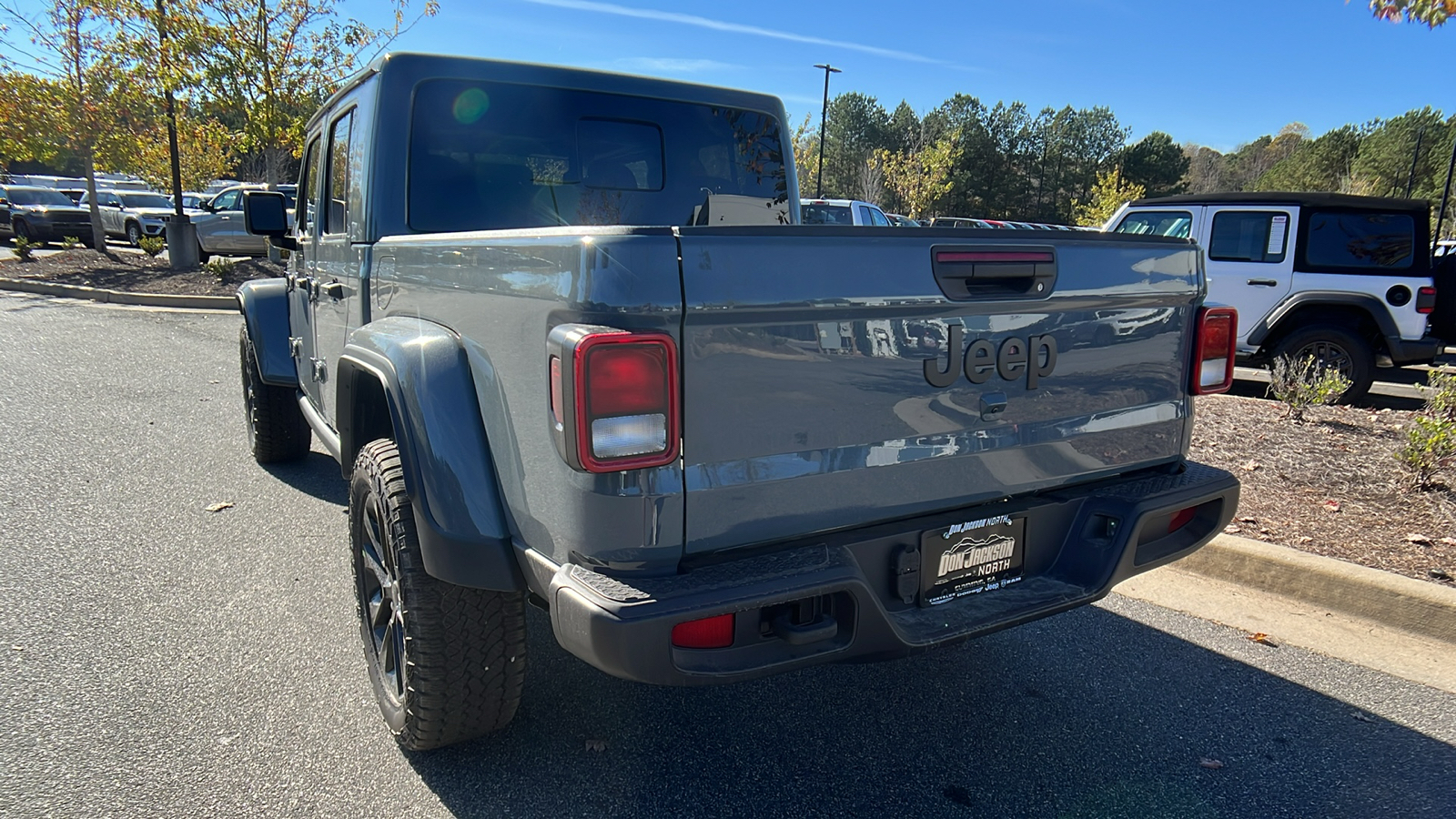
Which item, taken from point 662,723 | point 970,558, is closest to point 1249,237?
point 970,558

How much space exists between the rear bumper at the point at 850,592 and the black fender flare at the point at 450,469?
0.25 meters

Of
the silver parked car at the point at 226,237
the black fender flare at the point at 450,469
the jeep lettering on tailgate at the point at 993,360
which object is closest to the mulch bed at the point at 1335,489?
the jeep lettering on tailgate at the point at 993,360

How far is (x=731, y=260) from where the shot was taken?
6.07 ft

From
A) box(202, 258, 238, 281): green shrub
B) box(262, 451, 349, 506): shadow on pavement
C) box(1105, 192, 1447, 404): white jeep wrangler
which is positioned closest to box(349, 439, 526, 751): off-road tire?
box(262, 451, 349, 506): shadow on pavement

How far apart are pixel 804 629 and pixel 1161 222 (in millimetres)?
8950

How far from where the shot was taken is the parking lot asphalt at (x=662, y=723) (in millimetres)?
2453

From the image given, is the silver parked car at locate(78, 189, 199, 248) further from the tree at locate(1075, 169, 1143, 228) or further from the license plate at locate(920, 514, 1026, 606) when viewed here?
the tree at locate(1075, 169, 1143, 228)

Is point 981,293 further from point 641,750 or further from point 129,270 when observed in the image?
point 129,270

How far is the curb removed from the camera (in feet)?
45.1

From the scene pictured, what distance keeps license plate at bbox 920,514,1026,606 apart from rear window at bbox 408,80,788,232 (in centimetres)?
197

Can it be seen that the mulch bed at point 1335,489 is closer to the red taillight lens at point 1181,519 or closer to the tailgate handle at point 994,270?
the red taillight lens at point 1181,519

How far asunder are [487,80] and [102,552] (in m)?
2.88

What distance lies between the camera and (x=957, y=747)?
2.74 metres

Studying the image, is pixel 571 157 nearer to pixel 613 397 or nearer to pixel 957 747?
pixel 613 397
